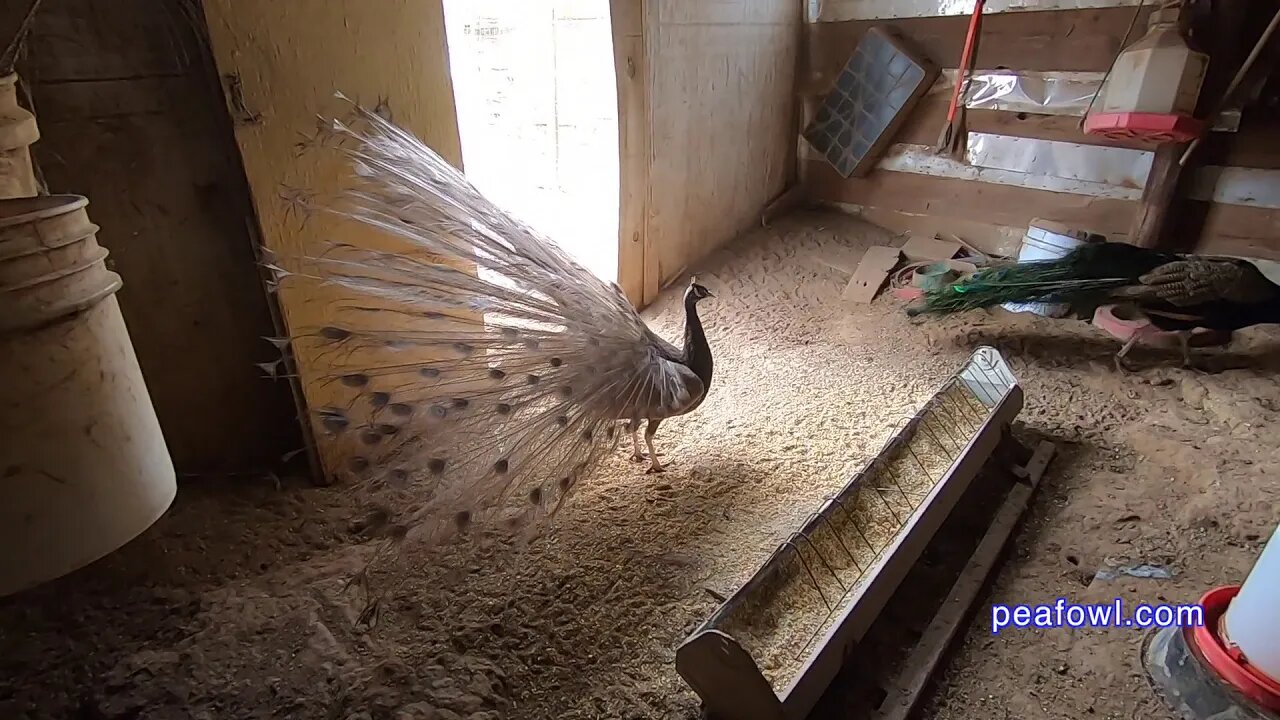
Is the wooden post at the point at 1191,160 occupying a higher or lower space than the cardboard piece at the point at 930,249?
higher

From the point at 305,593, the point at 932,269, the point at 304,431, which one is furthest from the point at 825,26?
the point at 305,593

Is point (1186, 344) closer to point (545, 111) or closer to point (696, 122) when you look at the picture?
point (696, 122)

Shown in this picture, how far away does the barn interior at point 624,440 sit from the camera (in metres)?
1.52

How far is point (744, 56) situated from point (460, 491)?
3.04 m

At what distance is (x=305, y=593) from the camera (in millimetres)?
1802

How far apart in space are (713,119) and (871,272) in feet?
3.84

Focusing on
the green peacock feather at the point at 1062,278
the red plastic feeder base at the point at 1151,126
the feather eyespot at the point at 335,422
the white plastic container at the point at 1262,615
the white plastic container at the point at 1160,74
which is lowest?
the white plastic container at the point at 1262,615

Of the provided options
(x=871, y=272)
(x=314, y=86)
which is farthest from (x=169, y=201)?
(x=871, y=272)

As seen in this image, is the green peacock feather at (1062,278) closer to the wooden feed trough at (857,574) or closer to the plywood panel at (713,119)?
the wooden feed trough at (857,574)

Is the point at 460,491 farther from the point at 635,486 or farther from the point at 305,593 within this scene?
the point at 635,486

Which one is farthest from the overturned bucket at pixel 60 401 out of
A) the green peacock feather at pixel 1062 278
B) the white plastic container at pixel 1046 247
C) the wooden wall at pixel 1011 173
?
the wooden wall at pixel 1011 173

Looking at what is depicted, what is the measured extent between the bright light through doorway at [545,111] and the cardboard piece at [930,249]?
167cm

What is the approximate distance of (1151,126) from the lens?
2.78m

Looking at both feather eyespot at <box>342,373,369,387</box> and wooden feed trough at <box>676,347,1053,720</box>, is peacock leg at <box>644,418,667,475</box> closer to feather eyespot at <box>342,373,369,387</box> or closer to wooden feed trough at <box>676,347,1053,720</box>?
wooden feed trough at <box>676,347,1053,720</box>
